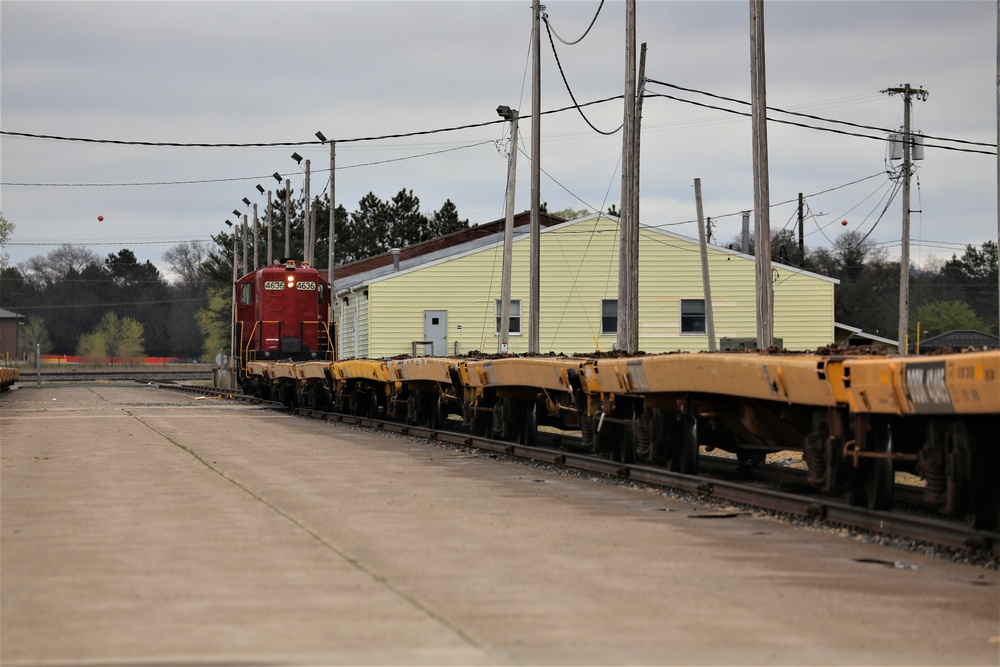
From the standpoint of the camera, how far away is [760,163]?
822 inches

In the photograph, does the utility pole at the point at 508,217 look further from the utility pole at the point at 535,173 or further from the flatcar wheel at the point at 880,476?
the flatcar wheel at the point at 880,476

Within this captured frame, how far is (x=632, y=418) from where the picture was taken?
15.4m

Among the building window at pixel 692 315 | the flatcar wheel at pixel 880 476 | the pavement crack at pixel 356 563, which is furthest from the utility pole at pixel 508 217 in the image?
the flatcar wheel at pixel 880 476

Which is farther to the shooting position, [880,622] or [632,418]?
[632,418]

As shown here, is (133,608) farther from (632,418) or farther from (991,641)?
(632,418)

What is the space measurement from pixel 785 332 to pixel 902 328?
8667 millimetres

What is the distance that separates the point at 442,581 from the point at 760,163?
14.3 meters

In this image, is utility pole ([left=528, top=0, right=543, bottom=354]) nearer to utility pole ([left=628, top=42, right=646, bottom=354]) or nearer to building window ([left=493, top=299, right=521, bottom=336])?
utility pole ([left=628, top=42, right=646, bottom=354])

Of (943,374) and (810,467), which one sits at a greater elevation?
(943,374)

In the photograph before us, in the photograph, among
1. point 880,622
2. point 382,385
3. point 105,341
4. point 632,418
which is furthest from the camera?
point 105,341

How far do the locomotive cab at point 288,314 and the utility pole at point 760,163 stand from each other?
1773cm

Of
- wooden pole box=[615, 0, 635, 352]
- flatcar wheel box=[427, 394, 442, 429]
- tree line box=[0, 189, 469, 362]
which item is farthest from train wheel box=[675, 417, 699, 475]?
tree line box=[0, 189, 469, 362]

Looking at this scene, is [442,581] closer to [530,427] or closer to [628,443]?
[628,443]

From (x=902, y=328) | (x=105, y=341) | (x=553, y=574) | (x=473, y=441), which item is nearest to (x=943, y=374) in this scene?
(x=553, y=574)
